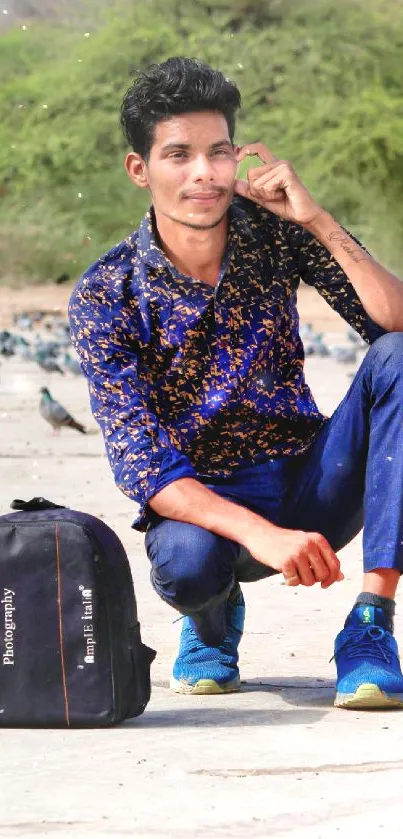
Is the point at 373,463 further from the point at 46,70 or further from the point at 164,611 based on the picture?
the point at 46,70

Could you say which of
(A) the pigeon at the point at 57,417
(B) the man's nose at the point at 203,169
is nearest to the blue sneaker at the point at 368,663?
(B) the man's nose at the point at 203,169

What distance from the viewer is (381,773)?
321 cm

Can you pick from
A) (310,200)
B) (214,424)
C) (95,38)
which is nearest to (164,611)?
(214,424)

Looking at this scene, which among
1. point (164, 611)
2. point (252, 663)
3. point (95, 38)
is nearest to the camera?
point (252, 663)

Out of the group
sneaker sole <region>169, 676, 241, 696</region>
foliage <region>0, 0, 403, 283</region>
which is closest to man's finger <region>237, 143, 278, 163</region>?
sneaker sole <region>169, 676, 241, 696</region>

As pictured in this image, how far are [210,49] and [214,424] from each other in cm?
3216

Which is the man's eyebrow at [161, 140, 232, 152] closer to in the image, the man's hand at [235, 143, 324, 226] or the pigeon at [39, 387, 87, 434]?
the man's hand at [235, 143, 324, 226]

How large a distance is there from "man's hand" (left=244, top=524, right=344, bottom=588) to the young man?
13 cm

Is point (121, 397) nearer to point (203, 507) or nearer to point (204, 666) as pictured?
point (203, 507)

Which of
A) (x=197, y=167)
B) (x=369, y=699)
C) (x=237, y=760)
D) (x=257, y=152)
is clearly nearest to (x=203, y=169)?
(x=197, y=167)

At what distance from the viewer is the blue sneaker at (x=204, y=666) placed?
13.3 ft

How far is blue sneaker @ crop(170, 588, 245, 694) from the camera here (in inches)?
159

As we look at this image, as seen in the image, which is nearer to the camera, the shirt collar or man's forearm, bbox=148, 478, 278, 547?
man's forearm, bbox=148, 478, 278, 547

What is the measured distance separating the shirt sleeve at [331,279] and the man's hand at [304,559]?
0.64 meters
